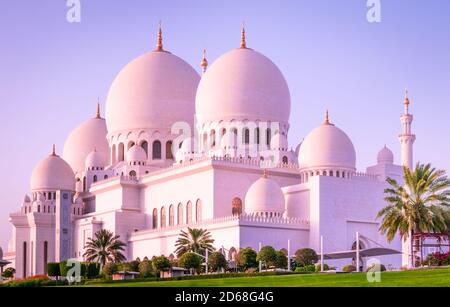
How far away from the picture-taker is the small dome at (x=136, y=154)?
67.4 meters

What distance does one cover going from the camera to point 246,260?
47844 millimetres

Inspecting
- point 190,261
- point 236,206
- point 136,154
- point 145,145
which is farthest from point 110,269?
point 145,145

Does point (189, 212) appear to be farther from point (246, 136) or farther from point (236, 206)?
point (246, 136)

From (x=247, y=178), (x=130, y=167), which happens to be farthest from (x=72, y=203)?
(x=247, y=178)

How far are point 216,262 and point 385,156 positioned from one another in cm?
2082

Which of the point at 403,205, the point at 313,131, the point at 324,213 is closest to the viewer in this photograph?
the point at 403,205

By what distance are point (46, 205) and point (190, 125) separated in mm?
12906

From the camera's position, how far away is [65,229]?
6744 cm

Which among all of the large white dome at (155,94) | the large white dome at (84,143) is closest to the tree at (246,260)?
the large white dome at (155,94)

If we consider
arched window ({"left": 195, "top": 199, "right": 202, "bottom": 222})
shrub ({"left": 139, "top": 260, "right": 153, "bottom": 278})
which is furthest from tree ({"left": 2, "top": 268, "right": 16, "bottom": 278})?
shrub ({"left": 139, "top": 260, "right": 153, "bottom": 278})

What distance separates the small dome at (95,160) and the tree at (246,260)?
26818 millimetres

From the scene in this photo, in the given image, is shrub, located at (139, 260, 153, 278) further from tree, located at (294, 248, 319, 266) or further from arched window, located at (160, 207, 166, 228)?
arched window, located at (160, 207, 166, 228)

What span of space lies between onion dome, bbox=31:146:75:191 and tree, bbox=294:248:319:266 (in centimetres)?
2722

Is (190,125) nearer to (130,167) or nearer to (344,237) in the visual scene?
(130,167)
